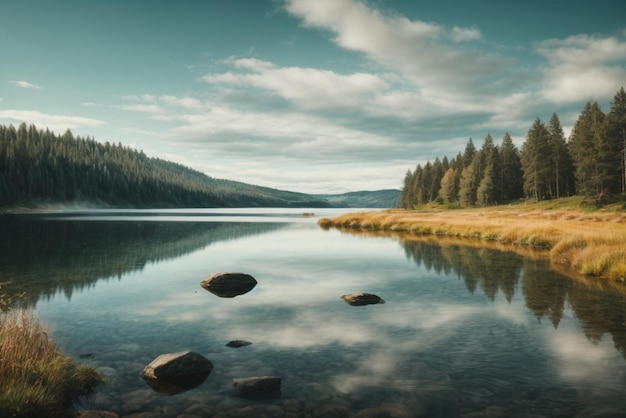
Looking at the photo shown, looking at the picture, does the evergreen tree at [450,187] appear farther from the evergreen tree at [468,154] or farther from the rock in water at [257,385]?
the rock in water at [257,385]

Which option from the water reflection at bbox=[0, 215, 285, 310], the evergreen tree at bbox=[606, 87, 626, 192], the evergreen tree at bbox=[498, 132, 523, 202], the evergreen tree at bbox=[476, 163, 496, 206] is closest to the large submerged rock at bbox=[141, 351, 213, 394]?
the water reflection at bbox=[0, 215, 285, 310]

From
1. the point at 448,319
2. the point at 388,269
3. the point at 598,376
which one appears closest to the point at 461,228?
the point at 388,269

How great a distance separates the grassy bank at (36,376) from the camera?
7223 mm

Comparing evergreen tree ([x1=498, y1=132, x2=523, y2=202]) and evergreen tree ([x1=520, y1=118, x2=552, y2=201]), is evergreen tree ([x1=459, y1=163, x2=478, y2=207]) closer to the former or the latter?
evergreen tree ([x1=498, y1=132, x2=523, y2=202])

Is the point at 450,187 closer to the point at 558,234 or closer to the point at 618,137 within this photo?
the point at 618,137

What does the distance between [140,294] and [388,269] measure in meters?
15.2

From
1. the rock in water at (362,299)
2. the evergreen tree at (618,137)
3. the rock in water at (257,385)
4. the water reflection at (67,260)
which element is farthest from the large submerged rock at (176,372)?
the evergreen tree at (618,137)

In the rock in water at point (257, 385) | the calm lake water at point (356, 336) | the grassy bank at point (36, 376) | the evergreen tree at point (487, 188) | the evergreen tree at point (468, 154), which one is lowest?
the calm lake water at point (356, 336)

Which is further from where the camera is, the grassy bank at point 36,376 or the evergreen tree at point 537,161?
the evergreen tree at point 537,161

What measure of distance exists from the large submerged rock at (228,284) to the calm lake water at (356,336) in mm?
631

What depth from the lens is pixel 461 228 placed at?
50750mm

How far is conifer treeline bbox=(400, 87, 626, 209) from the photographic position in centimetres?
7494

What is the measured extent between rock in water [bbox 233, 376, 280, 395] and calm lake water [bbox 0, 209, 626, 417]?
0.23 metres

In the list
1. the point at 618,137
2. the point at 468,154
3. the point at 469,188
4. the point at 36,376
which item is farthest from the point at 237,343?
the point at 468,154
